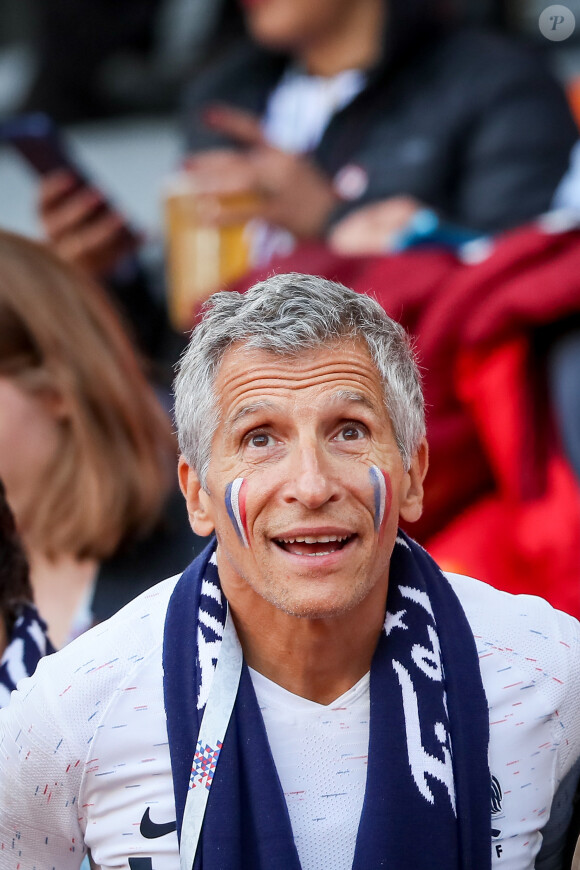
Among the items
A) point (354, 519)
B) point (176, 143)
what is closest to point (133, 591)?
point (354, 519)

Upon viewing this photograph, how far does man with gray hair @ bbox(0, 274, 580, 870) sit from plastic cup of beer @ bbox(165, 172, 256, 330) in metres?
1.91

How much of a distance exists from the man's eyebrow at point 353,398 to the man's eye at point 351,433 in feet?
0.10

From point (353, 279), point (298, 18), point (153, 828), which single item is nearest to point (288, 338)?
point (153, 828)

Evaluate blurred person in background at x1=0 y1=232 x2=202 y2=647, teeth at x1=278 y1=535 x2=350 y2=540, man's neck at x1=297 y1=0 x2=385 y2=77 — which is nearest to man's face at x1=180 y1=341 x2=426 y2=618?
teeth at x1=278 y1=535 x2=350 y2=540

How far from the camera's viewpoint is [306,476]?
57.1 inches

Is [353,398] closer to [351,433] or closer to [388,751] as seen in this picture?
[351,433]

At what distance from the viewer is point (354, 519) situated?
1.49 meters

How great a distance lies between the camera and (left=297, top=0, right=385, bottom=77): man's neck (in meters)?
3.62

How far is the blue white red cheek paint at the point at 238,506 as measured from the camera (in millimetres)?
1507

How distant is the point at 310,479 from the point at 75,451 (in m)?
1.28

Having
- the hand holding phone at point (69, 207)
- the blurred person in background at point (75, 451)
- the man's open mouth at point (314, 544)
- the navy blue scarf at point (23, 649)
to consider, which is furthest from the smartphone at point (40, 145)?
the man's open mouth at point (314, 544)

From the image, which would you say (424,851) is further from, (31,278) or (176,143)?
(176,143)

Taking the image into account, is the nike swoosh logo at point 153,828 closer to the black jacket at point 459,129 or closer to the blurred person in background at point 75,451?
the blurred person in background at point 75,451

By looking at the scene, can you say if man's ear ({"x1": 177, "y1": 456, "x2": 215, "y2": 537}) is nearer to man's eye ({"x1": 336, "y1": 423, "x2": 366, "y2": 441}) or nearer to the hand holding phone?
man's eye ({"x1": 336, "y1": 423, "x2": 366, "y2": 441})
